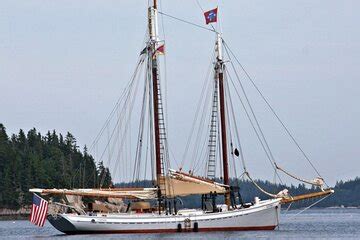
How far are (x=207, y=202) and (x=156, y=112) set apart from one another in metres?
10.3

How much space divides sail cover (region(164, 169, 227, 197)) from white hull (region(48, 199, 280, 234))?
2299 millimetres

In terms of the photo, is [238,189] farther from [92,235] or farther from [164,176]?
[92,235]

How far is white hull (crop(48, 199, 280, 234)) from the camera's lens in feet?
342

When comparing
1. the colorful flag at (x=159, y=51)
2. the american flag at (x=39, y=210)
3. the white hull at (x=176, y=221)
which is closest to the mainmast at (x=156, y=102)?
the colorful flag at (x=159, y=51)

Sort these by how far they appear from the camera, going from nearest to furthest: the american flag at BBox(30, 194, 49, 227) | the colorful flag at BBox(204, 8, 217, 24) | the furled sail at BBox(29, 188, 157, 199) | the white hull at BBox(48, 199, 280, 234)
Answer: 1. the white hull at BBox(48, 199, 280, 234)
2. the american flag at BBox(30, 194, 49, 227)
3. the furled sail at BBox(29, 188, 157, 199)
4. the colorful flag at BBox(204, 8, 217, 24)

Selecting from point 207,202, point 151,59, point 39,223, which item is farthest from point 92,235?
point 151,59

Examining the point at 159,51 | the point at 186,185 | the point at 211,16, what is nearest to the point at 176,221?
the point at 186,185

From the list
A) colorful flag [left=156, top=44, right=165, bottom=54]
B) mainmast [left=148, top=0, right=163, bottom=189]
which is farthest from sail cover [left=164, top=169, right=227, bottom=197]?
colorful flag [left=156, top=44, right=165, bottom=54]

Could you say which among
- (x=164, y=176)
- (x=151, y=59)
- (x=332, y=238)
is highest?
(x=151, y=59)

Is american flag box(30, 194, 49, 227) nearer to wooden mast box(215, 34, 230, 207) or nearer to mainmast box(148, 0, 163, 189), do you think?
mainmast box(148, 0, 163, 189)

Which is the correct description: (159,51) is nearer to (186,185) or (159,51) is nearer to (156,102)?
(156,102)

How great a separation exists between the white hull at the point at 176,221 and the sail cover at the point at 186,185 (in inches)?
90.5

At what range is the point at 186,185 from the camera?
108062 mm

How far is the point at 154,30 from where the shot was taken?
4397 inches
